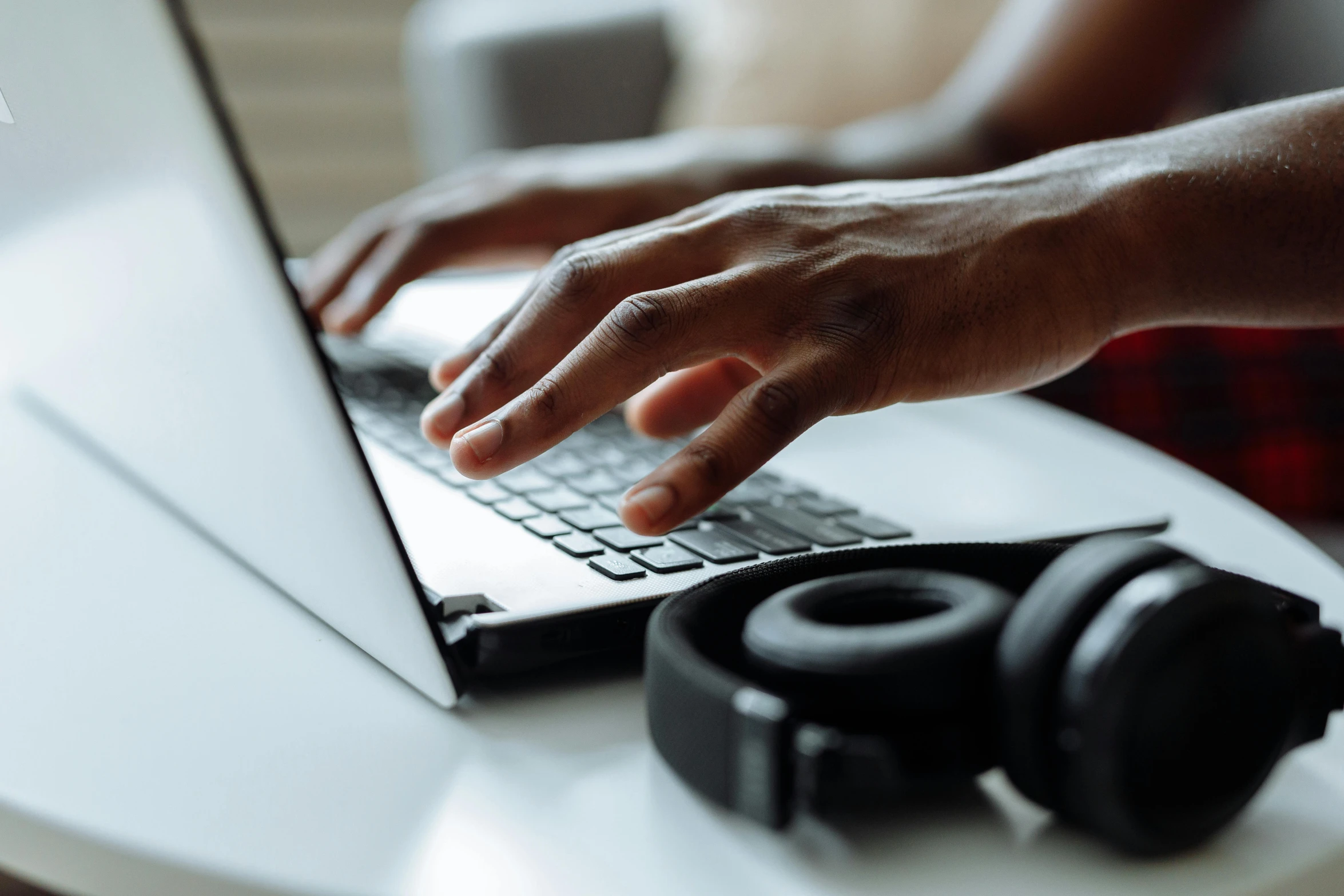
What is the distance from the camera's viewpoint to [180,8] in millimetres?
283

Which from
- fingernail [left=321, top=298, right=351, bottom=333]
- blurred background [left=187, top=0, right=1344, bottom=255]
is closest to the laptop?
fingernail [left=321, top=298, right=351, bottom=333]

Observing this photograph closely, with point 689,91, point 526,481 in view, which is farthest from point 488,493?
point 689,91

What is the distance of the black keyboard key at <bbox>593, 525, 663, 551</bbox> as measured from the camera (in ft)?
1.47

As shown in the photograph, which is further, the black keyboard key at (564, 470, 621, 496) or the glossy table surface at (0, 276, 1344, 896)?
the black keyboard key at (564, 470, 621, 496)

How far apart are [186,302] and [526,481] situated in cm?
23

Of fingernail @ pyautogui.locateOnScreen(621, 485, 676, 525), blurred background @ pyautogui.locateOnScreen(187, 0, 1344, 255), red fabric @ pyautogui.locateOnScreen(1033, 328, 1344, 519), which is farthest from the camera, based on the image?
blurred background @ pyautogui.locateOnScreen(187, 0, 1344, 255)

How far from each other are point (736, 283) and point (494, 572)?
0.17 meters

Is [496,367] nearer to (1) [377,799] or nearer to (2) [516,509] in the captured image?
(2) [516,509]

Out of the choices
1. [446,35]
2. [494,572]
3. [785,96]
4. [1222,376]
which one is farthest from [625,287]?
[446,35]

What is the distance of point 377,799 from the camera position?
0.31 meters

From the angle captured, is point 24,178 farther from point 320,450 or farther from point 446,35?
point 446,35

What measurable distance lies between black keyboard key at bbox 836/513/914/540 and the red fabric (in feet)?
2.31

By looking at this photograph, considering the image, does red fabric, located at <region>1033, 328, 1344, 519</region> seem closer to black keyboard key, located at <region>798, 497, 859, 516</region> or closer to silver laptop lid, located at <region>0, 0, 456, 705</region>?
black keyboard key, located at <region>798, 497, 859, 516</region>

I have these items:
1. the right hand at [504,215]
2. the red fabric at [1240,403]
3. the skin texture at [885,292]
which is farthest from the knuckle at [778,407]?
the red fabric at [1240,403]
